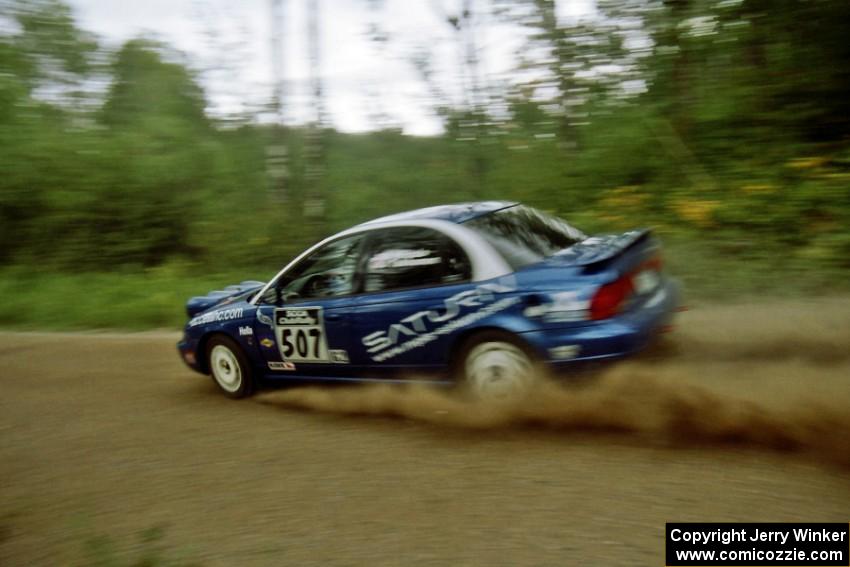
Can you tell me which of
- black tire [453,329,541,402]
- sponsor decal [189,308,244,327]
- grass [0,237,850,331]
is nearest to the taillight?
black tire [453,329,541,402]

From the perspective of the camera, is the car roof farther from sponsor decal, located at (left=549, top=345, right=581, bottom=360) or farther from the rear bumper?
sponsor decal, located at (left=549, top=345, right=581, bottom=360)

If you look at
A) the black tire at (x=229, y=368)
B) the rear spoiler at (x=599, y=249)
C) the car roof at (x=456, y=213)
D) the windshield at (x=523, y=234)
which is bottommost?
the black tire at (x=229, y=368)

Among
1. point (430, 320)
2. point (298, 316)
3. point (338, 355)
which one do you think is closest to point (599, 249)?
point (430, 320)

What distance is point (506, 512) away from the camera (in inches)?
145

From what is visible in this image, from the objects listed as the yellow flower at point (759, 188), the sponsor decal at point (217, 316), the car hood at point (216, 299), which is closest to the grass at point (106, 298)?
the car hood at point (216, 299)

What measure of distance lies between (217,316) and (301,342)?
3.45 ft

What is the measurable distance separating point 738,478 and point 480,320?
1866mm

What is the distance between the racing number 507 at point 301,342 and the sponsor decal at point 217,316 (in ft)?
1.94

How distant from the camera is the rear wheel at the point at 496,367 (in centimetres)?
477

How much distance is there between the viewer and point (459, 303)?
4.90 metres

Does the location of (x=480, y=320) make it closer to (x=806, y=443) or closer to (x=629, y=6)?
(x=806, y=443)

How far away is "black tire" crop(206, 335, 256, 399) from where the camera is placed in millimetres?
6285

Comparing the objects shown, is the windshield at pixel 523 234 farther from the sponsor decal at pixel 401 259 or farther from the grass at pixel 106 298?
the grass at pixel 106 298

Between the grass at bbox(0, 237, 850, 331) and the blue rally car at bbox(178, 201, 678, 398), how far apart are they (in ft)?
9.49
